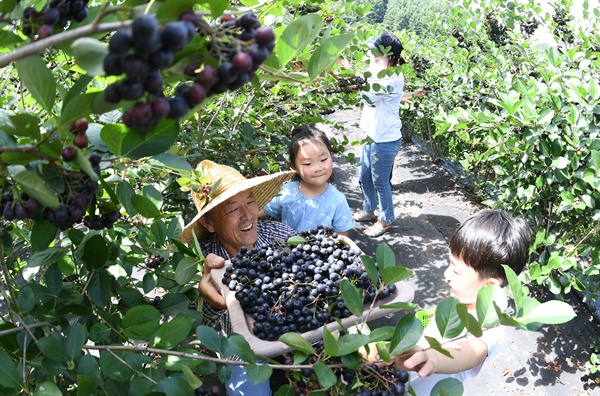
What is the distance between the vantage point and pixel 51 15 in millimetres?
634

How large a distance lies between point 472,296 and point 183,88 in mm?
1491

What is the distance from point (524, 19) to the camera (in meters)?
3.93

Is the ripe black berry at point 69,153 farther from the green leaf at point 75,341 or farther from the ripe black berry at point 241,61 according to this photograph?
the green leaf at point 75,341

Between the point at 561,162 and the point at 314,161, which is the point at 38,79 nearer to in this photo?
the point at 314,161

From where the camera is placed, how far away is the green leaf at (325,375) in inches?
34.4

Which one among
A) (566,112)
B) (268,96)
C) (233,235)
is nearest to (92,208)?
(233,235)

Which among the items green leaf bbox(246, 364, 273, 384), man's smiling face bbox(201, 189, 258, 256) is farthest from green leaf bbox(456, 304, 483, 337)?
man's smiling face bbox(201, 189, 258, 256)

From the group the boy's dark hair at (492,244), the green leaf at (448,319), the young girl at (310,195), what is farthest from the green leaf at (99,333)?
the young girl at (310,195)

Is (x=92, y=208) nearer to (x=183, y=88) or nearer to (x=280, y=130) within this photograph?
(x=183, y=88)

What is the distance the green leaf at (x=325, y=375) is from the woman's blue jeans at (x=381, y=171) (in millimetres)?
3793

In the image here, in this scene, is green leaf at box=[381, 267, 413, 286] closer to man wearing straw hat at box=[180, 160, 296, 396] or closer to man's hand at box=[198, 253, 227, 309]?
man's hand at box=[198, 253, 227, 309]

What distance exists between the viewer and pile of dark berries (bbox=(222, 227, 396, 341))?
4.07 ft

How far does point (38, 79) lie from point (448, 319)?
868mm

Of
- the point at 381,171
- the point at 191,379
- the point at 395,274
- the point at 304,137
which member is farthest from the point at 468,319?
the point at 381,171
